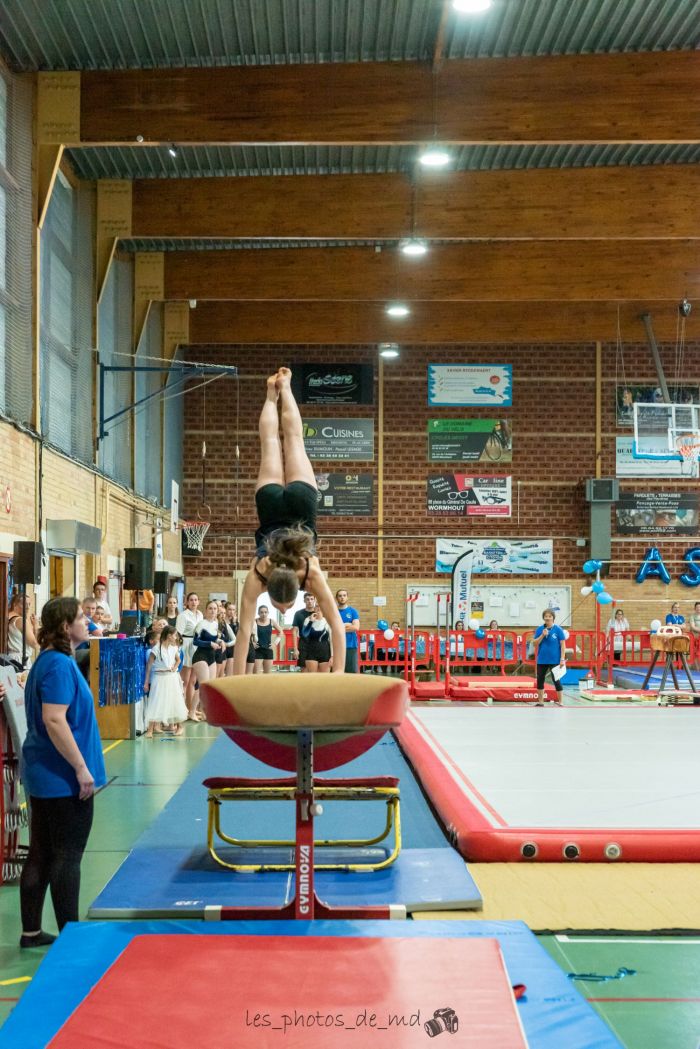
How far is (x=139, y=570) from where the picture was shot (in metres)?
12.8

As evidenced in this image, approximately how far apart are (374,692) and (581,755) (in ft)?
16.1

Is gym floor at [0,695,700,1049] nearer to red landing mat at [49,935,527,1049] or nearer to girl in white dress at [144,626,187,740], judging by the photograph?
red landing mat at [49,935,527,1049]

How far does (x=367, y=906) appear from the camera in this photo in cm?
422

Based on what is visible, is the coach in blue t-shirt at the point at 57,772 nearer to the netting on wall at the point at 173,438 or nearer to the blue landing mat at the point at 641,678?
the blue landing mat at the point at 641,678

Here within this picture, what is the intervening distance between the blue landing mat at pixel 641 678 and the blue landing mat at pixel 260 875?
10.1 meters

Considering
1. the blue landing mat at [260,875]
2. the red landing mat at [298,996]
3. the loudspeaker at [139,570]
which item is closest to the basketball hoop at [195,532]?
the loudspeaker at [139,570]

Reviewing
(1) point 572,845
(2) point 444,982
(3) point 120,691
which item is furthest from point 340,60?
(2) point 444,982

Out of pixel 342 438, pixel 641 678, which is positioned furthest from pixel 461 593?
pixel 342 438

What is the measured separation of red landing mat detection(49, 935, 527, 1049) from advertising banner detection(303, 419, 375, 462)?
18285 mm

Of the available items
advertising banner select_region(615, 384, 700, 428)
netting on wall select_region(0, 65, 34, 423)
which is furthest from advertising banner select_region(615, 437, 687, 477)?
netting on wall select_region(0, 65, 34, 423)

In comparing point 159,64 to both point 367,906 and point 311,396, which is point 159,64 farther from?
point 311,396

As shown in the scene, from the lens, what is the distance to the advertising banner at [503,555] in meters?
21.4

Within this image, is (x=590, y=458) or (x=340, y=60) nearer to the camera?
(x=340, y=60)

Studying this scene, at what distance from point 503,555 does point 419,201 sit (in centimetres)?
972
